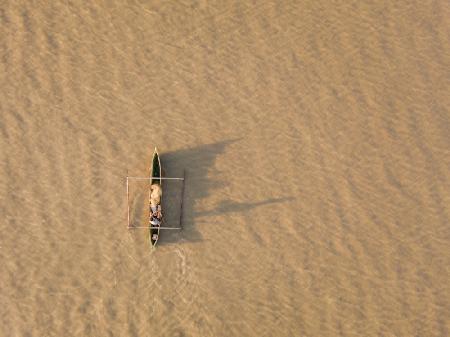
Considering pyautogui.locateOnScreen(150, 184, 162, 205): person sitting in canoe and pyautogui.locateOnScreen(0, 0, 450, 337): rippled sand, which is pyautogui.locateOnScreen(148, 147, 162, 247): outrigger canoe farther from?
pyautogui.locateOnScreen(0, 0, 450, 337): rippled sand

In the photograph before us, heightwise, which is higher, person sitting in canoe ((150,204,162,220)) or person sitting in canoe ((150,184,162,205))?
person sitting in canoe ((150,184,162,205))

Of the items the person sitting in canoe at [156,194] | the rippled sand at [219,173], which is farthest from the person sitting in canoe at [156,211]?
the rippled sand at [219,173]

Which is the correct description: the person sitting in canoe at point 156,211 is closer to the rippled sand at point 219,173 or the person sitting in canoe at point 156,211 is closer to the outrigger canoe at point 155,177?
the outrigger canoe at point 155,177

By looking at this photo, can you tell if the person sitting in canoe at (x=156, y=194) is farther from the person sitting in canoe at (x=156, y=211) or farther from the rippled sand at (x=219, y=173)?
the rippled sand at (x=219, y=173)

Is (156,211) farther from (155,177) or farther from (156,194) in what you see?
(155,177)

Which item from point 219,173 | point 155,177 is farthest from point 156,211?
point 219,173

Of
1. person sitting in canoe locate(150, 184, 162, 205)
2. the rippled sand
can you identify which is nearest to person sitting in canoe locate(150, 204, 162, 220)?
person sitting in canoe locate(150, 184, 162, 205)

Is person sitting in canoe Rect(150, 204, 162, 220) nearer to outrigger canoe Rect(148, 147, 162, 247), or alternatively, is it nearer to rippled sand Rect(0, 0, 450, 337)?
outrigger canoe Rect(148, 147, 162, 247)

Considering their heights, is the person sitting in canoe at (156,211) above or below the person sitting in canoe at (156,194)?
below
